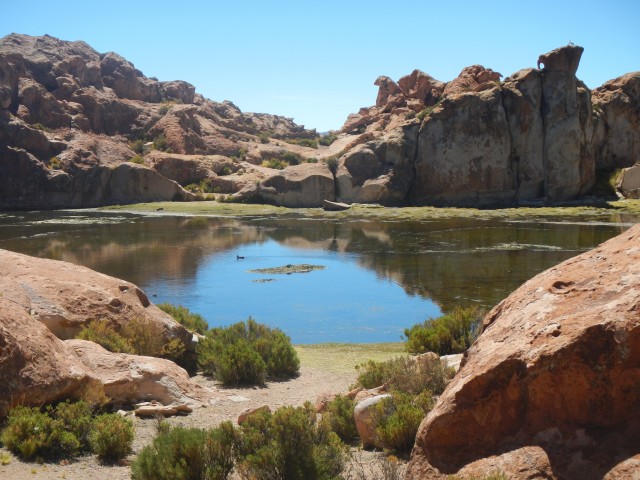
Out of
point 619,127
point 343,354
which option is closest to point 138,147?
point 619,127

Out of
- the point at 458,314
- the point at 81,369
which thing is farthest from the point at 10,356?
the point at 458,314

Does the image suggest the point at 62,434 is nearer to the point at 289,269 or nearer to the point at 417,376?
the point at 417,376

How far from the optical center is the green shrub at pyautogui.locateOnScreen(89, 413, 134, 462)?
688 centimetres

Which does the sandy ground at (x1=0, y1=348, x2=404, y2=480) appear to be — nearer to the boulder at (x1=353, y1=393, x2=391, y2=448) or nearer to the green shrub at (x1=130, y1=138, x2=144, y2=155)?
the boulder at (x1=353, y1=393, x2=391, y2=448)

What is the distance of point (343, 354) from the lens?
13969mm

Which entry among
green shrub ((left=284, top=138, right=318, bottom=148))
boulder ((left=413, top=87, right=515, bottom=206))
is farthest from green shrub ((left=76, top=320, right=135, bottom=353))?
green shrub ((left=284, top=138, right=318, bottom=148))

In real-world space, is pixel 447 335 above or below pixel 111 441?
above

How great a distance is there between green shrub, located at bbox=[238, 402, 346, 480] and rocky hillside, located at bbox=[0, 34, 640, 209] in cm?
5416

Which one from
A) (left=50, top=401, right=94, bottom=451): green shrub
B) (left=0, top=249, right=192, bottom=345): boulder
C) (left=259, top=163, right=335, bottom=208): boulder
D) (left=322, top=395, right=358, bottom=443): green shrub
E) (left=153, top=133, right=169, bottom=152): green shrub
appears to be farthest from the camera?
(left=153, top=133, right=169, bottom=152): green shrub

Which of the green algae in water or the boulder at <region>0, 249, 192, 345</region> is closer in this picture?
the boulder at <region>0, 249, 192, 345</region>

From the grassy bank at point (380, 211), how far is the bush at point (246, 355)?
3868 cm

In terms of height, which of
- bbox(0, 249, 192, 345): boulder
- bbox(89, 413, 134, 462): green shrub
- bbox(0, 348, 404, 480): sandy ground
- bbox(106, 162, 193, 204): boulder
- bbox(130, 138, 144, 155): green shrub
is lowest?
bbox(0, 348, 404, 480): sandy ground

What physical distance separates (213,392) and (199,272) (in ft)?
56.2

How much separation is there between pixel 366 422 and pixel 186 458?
6.73ft
